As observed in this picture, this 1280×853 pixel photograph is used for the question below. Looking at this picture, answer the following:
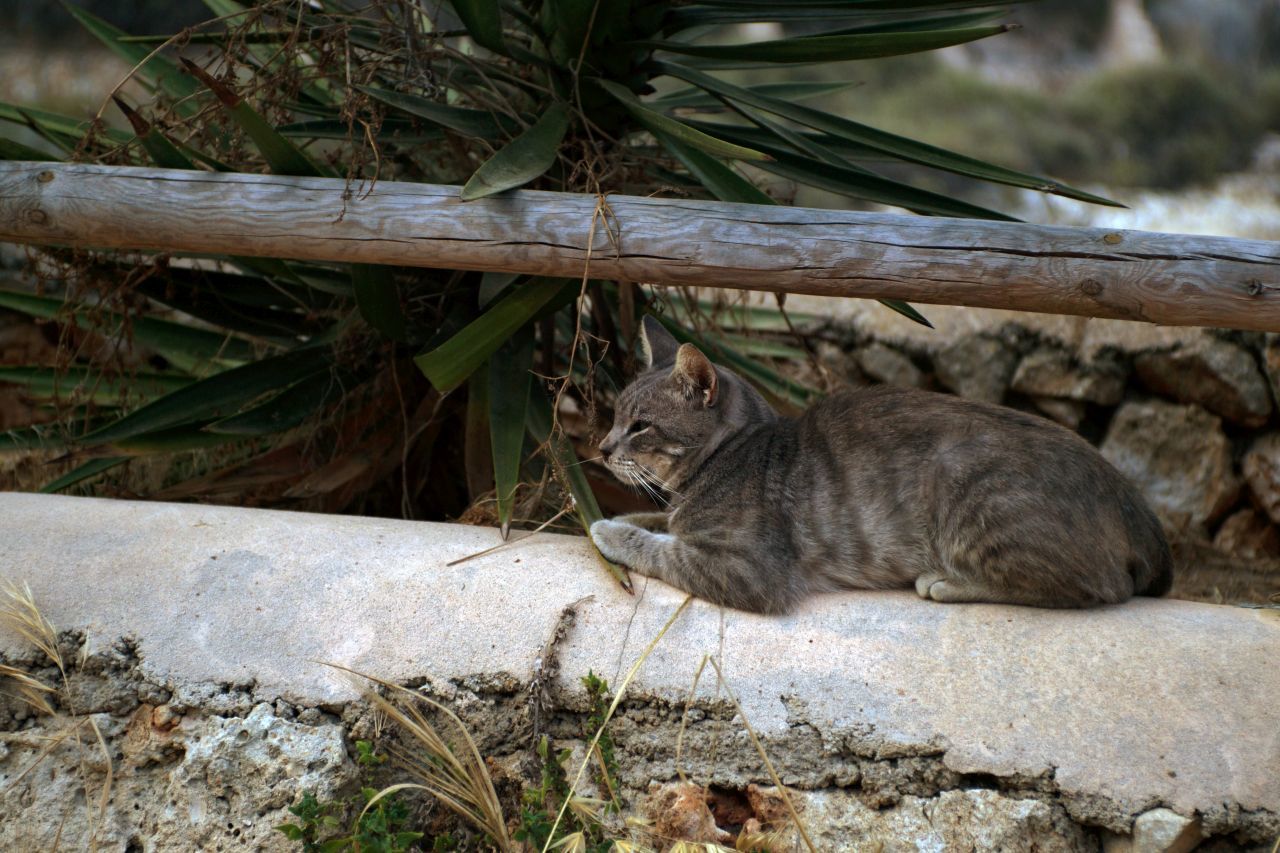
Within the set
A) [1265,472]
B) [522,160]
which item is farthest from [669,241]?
[1265,472]

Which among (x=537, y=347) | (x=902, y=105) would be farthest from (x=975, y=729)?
(x=902, y=105)

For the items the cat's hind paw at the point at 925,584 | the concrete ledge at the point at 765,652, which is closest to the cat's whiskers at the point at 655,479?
the concrete ledge at the point at 765,652

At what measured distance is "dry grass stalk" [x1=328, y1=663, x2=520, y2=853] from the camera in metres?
2.84

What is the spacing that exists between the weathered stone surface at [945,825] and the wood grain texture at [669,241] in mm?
1289

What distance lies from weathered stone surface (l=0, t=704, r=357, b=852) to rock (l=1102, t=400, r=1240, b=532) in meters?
3.76

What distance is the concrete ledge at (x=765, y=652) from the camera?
268 cm

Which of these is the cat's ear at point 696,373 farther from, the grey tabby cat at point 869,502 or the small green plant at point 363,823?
the small green plant at point 363,823

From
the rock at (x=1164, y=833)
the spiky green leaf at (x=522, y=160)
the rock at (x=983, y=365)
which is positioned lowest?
the rock at (x=1164, y=833)

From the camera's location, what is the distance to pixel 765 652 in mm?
2934

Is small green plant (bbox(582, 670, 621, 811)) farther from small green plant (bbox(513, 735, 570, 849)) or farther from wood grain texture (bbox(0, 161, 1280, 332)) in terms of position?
wood grain texture (bbox(0, 161, 1280, 332))

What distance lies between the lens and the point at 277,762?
281 centimetres

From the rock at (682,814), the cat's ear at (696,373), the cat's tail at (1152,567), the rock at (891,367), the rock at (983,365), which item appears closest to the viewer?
the rock at (682,814)

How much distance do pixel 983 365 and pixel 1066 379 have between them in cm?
38

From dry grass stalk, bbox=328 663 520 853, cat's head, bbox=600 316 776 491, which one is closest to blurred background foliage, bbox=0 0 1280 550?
cat's head, bbox=600 316 776 491
